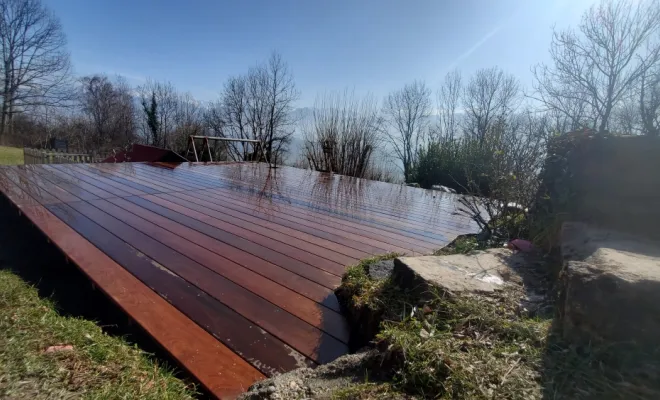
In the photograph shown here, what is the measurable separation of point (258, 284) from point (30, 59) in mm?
25002

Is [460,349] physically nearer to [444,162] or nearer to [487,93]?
[444,162]

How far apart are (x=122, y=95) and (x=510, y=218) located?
22.7 metres

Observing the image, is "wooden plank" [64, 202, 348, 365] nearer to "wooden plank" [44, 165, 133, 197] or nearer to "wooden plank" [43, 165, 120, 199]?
"wooden plank" [43, 165, 120, 199]

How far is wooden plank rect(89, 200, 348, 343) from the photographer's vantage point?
4.58 ft

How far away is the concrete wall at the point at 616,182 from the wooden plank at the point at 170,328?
1.56 m

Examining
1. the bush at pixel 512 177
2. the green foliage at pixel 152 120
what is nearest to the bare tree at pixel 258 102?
the green foliage at pixel 152 120

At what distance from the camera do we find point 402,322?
1082 mm

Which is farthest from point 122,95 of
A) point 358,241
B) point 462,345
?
point 462,345

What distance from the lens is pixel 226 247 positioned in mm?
2113

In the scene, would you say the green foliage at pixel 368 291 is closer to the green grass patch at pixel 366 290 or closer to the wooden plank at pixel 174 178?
the green grass patch at pixel 366 290

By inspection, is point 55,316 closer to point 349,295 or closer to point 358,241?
point 349,295

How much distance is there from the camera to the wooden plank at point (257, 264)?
1.60 meters

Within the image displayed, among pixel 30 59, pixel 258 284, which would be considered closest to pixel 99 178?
pixel 258 284

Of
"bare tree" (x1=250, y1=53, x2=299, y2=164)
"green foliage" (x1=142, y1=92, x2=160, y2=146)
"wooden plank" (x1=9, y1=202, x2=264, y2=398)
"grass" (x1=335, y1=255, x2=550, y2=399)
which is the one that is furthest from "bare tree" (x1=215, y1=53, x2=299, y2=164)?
"grass" (x1=335, y1=255, x2=550, y2=399)
